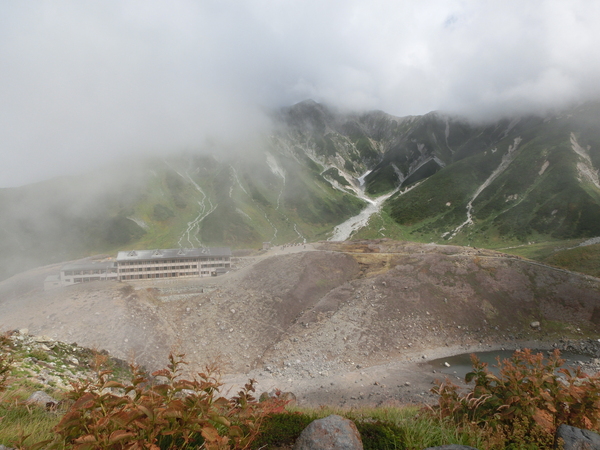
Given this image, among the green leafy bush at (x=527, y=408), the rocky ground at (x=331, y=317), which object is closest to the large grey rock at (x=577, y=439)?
the green leafy bush at (x=527, y=408)

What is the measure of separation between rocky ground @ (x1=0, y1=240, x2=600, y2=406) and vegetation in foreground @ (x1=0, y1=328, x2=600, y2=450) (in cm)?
1954

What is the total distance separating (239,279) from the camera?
46969mm

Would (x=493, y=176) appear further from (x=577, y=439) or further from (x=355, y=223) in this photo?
(x=577, y=439)

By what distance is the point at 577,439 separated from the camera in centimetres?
561

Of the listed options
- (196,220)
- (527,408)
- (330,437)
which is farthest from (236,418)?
(196,220)

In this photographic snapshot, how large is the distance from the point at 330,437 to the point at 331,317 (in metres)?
33.2

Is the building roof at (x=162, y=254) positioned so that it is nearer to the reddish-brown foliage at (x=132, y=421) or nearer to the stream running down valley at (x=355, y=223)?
the reddish-brown foliage at (x=132, y=421)

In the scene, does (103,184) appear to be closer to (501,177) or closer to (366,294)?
(366,294)

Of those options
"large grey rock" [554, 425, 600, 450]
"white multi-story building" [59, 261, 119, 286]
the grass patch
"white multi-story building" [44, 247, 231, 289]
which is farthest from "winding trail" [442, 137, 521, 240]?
the grass patch

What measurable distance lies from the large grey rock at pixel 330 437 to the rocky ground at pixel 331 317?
21521mm

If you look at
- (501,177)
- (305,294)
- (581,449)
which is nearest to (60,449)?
(581,449)

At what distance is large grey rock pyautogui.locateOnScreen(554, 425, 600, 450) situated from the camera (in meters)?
5.46

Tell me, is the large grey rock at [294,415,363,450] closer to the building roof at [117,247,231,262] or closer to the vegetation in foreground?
the vegetation in foreground

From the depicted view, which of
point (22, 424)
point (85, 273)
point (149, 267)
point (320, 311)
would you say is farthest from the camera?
point (149, 267)
